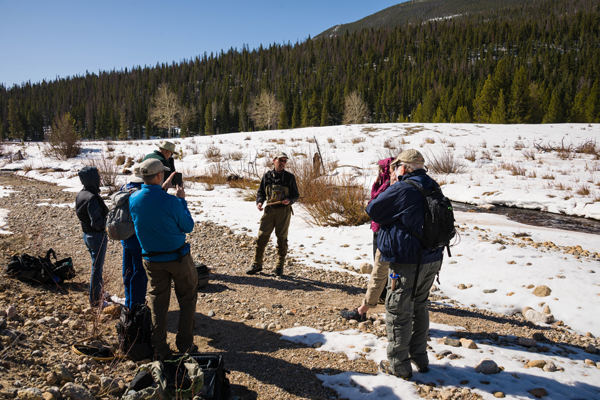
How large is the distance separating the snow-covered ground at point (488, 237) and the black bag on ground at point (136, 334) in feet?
4.86

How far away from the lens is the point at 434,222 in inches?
102

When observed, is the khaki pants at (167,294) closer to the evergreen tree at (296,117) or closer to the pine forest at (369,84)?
the pine forest at (369,84)

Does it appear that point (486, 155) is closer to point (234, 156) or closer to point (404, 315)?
point (234, 156)

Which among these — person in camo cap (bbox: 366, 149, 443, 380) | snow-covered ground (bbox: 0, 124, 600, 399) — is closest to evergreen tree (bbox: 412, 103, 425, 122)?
snow-covered ground (bbox: 0, 124, 600, 399)

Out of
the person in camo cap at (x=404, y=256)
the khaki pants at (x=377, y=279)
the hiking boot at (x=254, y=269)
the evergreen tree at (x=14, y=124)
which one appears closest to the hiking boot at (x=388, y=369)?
the person in camo cap at (x=404, y=256)

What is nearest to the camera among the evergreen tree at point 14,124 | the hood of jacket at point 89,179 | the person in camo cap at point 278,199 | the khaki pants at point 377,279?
the khaki pants at point 377,279

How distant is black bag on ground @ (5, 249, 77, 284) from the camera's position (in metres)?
4.34

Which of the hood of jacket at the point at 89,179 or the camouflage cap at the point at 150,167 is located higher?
the camouflage cap at the point at 150,167

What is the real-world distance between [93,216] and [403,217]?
342 centimetres

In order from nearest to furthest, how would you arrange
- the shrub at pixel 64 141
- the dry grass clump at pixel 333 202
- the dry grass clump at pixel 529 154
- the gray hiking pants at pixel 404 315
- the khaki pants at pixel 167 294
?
the gray hiking pants at pixel 404 315
the khaki pants at pixel 167 294
the dry grass clump at pixel 333 202
the dry grass clump at pixel 529 154
the shrub at pixel 64 141

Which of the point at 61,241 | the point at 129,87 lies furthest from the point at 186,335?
the point at 129,87

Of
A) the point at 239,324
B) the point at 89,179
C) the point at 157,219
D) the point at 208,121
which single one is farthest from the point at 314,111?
the point at 157,219

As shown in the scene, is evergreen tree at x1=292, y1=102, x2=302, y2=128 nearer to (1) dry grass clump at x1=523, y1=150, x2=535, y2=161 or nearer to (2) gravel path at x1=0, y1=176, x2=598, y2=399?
(1) dry grass clump at x1=523, y1=150, x2=535, y2=161

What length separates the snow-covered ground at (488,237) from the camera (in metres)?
2.78
